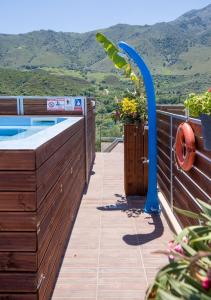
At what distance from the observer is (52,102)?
9.80 m

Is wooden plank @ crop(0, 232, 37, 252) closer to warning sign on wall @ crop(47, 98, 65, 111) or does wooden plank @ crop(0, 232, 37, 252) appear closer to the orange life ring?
the orange life ring

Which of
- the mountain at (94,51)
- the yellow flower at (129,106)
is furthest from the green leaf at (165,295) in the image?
the mountain at (94,51)

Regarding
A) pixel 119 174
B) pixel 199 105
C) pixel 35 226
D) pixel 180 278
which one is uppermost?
pixel 199 105

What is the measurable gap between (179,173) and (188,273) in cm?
352

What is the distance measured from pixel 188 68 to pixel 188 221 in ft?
347

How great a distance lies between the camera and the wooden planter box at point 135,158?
25.3 feet

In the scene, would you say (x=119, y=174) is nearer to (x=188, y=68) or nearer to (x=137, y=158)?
(x=137, y=158)

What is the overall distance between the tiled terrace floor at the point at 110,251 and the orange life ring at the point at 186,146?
44.5 inches

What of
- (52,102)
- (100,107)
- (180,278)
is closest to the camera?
(180,278)

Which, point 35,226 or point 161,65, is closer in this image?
point 35,226

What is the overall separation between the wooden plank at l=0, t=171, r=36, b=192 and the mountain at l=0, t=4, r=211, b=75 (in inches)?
3915

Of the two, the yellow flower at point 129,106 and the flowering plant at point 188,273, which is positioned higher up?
the yellow flower at point 129,106

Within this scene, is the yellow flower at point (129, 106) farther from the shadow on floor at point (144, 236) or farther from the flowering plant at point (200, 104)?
the flowering plant at point (200, 104)

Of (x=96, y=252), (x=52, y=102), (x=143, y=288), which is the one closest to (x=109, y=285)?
(x=143, y=288)
